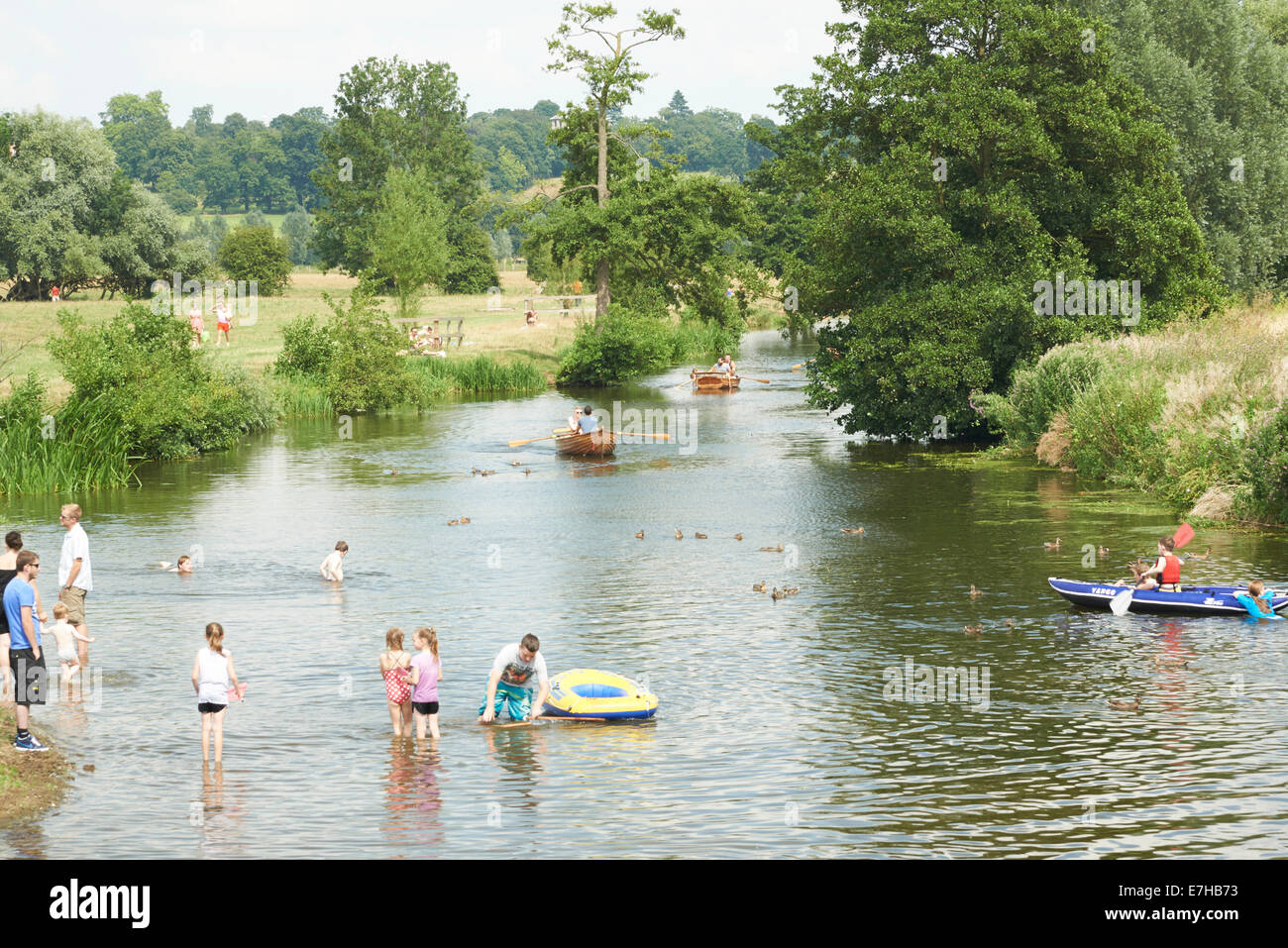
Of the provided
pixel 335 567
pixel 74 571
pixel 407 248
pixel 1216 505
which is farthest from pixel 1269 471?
pixel 407 248

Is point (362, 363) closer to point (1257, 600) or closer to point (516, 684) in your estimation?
point (1257, 600)

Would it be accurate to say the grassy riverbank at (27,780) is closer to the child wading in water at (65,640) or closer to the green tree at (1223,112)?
the child wading in water at (65,640)

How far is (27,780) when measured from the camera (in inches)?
640

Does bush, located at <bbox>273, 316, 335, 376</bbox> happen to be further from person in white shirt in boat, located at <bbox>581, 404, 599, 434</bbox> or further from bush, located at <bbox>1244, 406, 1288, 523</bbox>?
bush, located at <bbox>1244, 406, 1288, 523</bbox>

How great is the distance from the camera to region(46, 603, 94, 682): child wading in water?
2052cm

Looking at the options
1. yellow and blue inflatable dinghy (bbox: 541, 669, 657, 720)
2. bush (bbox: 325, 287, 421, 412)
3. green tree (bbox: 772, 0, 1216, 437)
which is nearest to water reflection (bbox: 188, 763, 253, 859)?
yellow and blue inflatable dinghy (bbox: 541, 669, 657, 720)

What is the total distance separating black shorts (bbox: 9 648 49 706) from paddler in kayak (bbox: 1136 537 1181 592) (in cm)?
1800

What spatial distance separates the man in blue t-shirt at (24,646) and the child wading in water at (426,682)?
4.59 m

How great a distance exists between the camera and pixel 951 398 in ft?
162

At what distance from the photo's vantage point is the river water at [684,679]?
15.2 metres

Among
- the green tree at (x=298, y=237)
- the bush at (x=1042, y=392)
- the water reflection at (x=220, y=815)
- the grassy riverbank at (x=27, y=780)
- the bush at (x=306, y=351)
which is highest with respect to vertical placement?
the green tree at (x=298, y=237)

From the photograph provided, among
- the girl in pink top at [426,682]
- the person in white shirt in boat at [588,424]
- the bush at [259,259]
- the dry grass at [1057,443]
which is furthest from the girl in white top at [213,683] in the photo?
the bush at [259,259]

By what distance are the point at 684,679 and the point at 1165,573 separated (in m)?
9.40

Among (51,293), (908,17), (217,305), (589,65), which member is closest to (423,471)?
(908,17)
